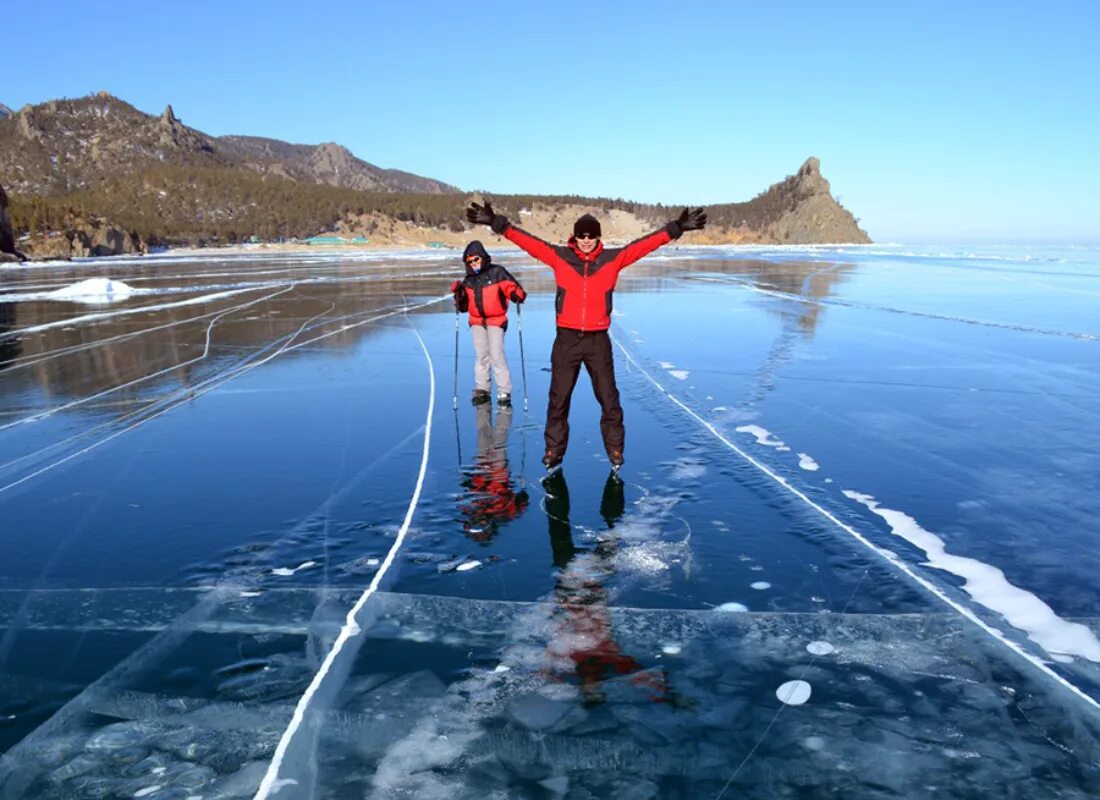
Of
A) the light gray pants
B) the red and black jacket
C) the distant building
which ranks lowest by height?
the distant building

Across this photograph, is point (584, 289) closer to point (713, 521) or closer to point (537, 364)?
point (713, 521)

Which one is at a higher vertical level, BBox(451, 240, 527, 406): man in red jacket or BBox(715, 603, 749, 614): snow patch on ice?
BBox(451, 240, 527, 406): man in red jacket

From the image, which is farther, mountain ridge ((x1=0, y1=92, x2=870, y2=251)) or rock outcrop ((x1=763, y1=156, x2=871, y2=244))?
rock outcrop ((x1=763, y1=156, x2=871, y2=244))

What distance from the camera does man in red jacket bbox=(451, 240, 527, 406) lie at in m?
9.61

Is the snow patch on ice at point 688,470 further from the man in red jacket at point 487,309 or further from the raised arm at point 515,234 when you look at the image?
the man in red jacket at point 487,309

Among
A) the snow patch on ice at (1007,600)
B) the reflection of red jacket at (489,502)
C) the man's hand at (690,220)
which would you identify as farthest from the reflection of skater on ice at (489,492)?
the snow patch on ice at (1007,600)

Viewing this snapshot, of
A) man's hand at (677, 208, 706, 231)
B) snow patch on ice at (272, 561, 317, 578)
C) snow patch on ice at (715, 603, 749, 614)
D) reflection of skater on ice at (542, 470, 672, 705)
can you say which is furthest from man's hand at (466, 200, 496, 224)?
snow patch on ice at (715, 603, 749, 614)

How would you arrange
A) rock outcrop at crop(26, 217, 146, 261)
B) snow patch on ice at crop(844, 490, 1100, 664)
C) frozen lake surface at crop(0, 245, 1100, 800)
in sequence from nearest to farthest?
frozen lake surface at crop(0, 245, 1100, 800)
snow patch on ice at crop(844, 490, 1100, 664)
rock outcrop at crop(26, 217, 146, 261)

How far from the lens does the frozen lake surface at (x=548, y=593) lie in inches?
121

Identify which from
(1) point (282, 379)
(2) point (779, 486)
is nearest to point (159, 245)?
(1) point (282, 379)

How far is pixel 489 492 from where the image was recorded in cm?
636

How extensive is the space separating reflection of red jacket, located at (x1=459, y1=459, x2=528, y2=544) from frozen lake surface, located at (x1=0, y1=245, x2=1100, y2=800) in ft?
0.14

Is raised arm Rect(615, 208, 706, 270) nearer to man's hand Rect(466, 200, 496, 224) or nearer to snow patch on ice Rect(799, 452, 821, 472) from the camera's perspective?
man's hand Rect(466, 200, 496, 224)

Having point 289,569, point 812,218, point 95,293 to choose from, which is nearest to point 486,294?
point 289,569
